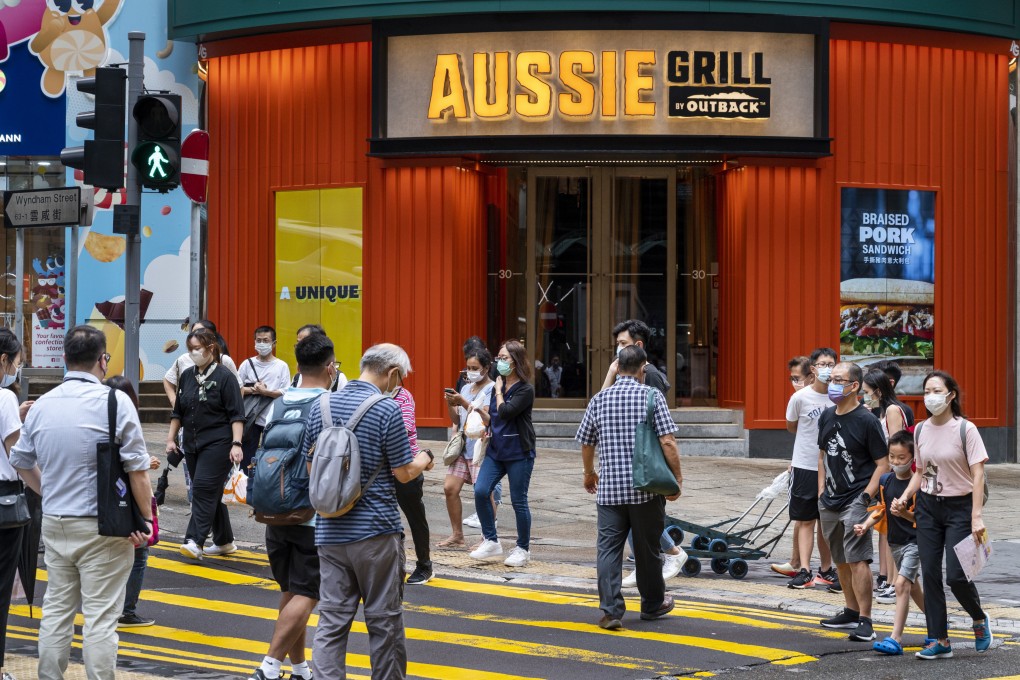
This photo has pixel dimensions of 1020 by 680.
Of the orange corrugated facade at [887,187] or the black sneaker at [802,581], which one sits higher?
the orange corrugated facade at [887,187]

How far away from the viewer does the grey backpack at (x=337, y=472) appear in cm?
704

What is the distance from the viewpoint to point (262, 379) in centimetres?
1352

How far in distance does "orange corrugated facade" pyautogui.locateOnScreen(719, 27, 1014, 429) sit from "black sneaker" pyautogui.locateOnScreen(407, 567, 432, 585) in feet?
33.8

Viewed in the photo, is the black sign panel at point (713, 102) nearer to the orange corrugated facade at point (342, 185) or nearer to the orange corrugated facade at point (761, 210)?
the orange corrugated facade at point (761, 210)

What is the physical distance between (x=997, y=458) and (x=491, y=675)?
1550 centimetres

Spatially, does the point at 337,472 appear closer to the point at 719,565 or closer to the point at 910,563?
the point at 910,563

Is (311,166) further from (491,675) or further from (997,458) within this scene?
(491,675)

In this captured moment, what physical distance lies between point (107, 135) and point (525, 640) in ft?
16.9

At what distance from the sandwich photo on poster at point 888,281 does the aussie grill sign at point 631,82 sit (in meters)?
1.87

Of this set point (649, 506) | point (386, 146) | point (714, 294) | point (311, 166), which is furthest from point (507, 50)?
point (649, 506)

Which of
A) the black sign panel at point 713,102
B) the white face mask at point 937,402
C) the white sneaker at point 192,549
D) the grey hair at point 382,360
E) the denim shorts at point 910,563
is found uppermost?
the black sign panel at point 713,102

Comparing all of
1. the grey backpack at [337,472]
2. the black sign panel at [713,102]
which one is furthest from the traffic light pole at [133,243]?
the black sign panel at [713,102]

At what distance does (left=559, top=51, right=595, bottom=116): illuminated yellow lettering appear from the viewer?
20203 millimetres

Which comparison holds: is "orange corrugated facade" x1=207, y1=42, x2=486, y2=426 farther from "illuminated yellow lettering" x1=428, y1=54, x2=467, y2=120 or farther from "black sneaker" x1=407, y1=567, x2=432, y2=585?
"black sneaker" x1=407, y1=567, x2=432, y2=585
